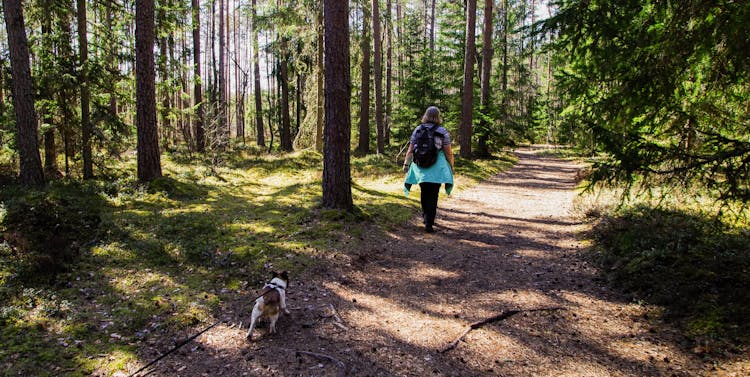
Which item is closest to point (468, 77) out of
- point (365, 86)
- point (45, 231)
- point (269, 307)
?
point (365, 86)

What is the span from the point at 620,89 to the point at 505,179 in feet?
35.7

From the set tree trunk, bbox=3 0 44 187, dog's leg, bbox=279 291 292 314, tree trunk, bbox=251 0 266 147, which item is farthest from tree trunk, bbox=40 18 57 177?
dog's leg, bbox=279 291 292 314

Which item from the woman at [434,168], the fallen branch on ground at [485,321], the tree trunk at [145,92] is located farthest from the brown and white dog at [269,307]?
the tree trunk at [145,92]

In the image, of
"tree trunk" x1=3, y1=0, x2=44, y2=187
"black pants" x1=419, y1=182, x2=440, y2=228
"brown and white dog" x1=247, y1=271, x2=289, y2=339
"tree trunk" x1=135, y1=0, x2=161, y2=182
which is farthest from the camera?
"tree trunk" x1=135, y1=0, x2=161, y2=182

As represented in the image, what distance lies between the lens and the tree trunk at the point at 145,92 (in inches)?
393

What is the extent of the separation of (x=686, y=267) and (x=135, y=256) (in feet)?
24.2

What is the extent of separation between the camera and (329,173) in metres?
7.62

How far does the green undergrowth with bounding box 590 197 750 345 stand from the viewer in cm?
368

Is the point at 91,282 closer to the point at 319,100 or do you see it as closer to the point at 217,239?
the point at 217,239

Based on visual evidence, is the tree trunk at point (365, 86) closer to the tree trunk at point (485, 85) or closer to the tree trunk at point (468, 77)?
the tree trunk at point (468, 77)

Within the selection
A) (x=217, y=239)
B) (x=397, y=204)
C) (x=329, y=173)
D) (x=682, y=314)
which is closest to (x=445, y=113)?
(x=397, y=204)

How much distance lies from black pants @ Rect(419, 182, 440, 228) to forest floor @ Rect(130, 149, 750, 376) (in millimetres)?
857

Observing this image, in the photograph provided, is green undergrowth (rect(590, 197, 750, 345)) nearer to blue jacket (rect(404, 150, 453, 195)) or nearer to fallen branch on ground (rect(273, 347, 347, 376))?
blue jacket (rect(404, 150, 453, 195))

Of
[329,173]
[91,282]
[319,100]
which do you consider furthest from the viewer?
[319,100]
